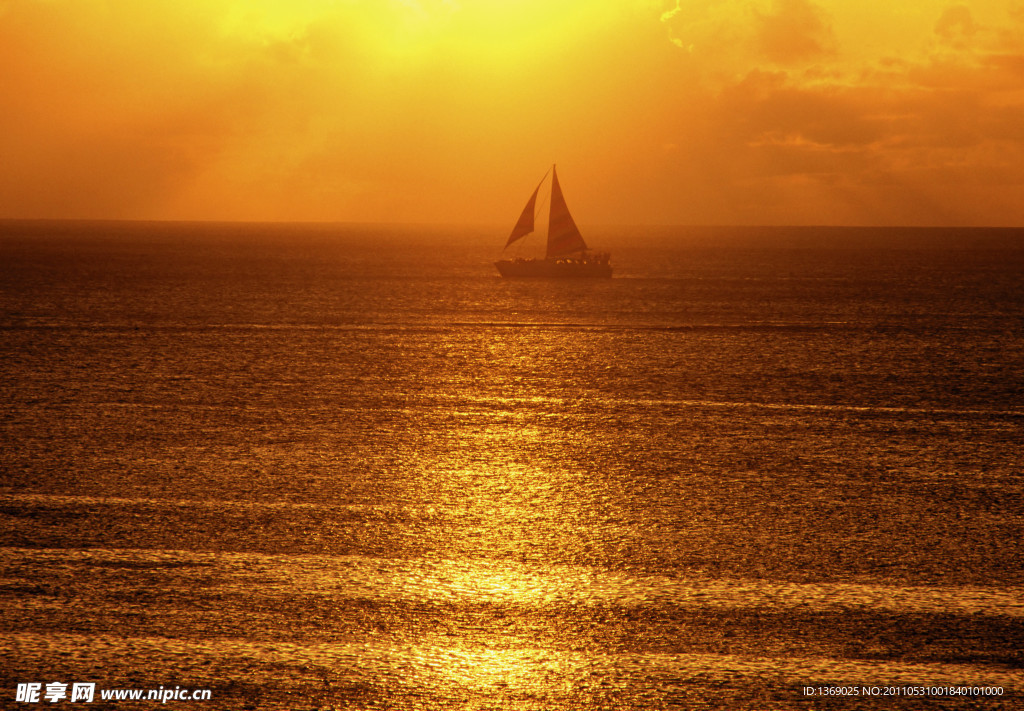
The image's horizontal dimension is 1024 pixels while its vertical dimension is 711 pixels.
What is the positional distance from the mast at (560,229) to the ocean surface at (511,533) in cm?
5473

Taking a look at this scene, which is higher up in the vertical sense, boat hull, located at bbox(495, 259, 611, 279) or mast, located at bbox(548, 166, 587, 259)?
mast, located at bbox(548, 166, 587, 259)

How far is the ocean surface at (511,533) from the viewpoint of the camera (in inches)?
256

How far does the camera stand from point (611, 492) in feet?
39.0

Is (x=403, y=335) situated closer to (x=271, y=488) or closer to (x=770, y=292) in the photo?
(x=271, y=488)

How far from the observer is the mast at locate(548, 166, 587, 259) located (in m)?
A: 80.3

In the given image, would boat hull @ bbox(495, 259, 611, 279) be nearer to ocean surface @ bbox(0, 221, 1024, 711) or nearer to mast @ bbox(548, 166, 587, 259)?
mast @ bbox(548, 166, 587, 259)

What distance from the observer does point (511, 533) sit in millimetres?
9961

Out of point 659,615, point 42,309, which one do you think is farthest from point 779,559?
point 42,309

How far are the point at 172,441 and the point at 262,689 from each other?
9.50m

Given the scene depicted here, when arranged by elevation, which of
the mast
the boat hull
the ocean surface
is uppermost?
the mast

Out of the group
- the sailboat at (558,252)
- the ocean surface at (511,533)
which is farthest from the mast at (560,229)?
the ocean surface at (511,533)

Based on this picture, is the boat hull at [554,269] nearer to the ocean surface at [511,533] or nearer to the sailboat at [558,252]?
the sailboat at [558,252]

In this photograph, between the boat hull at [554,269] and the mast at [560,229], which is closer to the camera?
the mast at [560,229]

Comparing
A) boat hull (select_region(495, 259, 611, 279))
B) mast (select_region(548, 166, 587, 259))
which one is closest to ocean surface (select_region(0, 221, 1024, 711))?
mast (select_region(548, 166, 587, 259))
